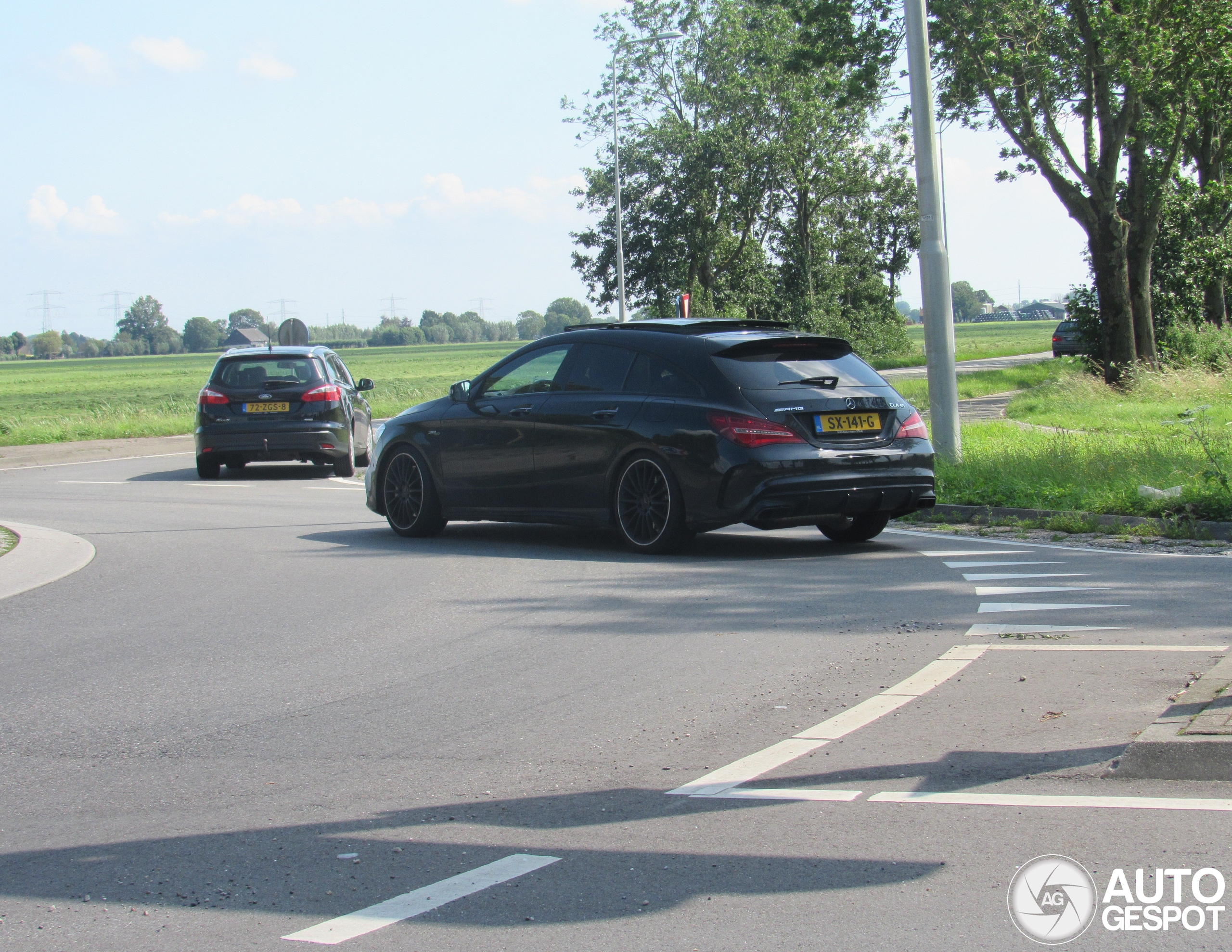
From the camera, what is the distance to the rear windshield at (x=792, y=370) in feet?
32.3

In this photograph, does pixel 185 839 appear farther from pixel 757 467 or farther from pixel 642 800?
pixel 757 467

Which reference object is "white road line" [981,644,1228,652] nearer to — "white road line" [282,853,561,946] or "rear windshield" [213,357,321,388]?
"white road line" [282,853,561,946]

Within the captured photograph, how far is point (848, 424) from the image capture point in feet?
32.4

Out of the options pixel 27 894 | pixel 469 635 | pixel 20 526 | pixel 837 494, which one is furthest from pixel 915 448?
pixel 20 526

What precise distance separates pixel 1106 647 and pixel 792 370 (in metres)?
3.96

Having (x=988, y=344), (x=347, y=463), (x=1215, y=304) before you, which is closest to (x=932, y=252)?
(x=347, y=463)

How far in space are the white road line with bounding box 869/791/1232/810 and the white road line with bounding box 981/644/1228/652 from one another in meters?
2.23

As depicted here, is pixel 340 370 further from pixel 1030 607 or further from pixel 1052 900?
pixel 1052 900

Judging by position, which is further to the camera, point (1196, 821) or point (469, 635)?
point (469, 635)

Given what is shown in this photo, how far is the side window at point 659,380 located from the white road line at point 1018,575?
2307 mm

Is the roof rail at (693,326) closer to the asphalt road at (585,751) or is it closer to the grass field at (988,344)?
the asphalt road at (585,751)

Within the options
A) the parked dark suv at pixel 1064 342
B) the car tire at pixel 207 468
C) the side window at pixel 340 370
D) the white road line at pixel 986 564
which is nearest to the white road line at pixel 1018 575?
the white road line at pixel 986 564

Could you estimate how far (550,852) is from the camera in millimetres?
3982

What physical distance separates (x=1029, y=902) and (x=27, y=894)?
268 centimetres
